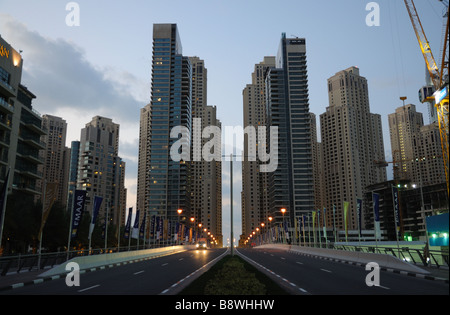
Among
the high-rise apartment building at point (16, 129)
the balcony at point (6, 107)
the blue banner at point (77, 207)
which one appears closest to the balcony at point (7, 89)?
the high-rise apartment building at point (16, 129)

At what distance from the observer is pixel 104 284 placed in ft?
69.3

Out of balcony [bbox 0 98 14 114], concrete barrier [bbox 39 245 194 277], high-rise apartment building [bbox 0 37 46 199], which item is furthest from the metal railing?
balcony [bbox 0 98 14 114]

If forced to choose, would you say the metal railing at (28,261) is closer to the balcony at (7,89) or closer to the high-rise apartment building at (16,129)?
the high-rise apartment building at (16,129)

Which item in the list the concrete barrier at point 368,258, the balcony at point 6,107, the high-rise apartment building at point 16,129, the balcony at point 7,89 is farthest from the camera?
the high-rise apartment building at point 16,129

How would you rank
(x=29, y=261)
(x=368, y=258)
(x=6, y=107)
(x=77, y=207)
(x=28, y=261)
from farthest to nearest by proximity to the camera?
(x=6, y=107) → (x=77, y=207) → (x=368, y=258) → (x=29, y=261) → (x=28, y=261)

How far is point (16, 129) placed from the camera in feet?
251

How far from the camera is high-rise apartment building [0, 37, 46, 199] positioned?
7162 centimetres

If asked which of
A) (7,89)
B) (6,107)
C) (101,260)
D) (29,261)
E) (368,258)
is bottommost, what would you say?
(101,260)

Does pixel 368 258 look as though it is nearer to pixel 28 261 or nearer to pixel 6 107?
pixel 28 261

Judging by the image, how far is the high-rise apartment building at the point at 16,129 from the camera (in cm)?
7162

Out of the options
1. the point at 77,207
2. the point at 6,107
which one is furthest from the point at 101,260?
the point at 6,107
